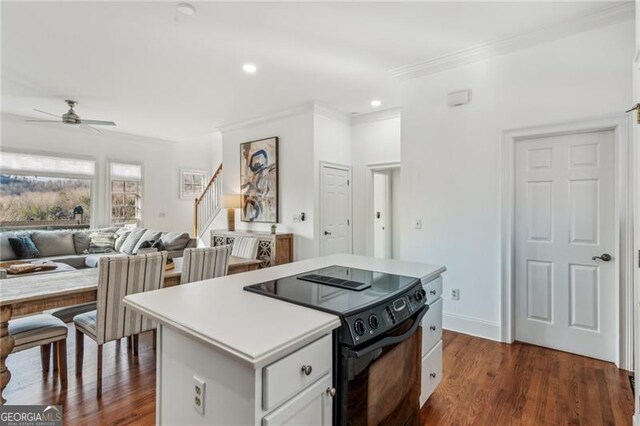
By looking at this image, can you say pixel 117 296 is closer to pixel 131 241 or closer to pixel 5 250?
pixel 131 241

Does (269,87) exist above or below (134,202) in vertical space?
above

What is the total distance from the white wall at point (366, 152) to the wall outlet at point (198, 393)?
4374 mm

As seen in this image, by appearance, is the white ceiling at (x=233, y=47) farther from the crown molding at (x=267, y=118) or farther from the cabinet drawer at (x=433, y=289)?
the cabinet drawer at (x=433, y=289)

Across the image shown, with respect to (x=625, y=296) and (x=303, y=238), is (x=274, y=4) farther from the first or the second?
(x=625, y=296)

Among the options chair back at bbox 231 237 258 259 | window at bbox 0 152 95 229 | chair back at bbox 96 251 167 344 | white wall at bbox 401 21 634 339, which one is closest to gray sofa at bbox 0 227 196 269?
window at bbox 0 152 95 229

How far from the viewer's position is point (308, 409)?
1127 mm

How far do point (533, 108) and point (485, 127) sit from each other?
0.41 meters

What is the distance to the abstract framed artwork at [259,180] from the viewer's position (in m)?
5.39

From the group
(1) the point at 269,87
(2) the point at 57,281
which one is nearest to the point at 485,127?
(1) the point at 269,87

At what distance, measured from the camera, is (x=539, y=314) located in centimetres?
304

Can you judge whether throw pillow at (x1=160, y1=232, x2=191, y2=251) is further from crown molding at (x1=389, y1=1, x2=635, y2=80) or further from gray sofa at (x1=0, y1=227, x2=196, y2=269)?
crown molding at (x1=389, y1=1, x2=635, y2=80)

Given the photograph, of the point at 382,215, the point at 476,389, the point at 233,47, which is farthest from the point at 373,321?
the point at 382,215

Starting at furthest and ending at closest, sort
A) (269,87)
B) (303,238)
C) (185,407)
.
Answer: (303,238), (269,87), (185,407)

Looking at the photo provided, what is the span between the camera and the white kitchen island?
100cm
